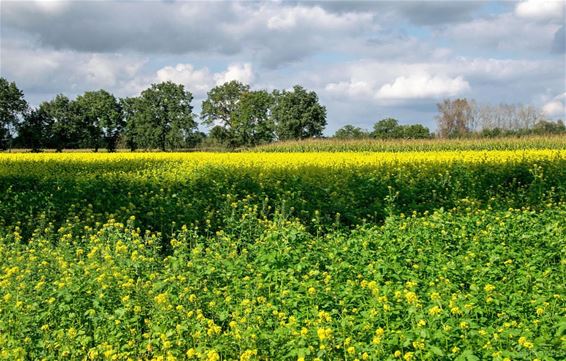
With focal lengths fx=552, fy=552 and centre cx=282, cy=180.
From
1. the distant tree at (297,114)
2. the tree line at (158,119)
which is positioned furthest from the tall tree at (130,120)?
the distant tree at (297,114)

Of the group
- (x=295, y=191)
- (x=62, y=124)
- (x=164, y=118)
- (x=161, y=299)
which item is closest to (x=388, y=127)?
(x=164, y=118)

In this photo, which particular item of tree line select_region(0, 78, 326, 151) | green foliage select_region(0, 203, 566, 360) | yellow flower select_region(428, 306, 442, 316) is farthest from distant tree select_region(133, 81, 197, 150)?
yellow flower select_region(428, 306, 442, 316)

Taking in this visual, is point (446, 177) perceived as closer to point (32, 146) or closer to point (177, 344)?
point (177, 344)

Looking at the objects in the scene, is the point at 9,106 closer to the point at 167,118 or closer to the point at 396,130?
the point at 167,118

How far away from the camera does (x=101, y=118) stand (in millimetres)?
81312

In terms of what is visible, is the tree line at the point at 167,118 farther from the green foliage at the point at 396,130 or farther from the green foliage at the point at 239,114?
the green foliage at the point at 396,130

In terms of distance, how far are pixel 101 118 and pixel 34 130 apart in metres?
9.92

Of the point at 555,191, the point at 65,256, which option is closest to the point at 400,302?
the point at 65,256

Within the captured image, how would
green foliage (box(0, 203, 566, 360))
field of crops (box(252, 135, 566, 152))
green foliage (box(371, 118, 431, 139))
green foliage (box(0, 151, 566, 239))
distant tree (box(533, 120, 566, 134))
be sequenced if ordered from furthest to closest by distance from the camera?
1. green foliage (box(371, 118, 431, 139))
2. distant tree (box(533, 120, 566, 134))
3. field of crops (box(252, 135, 566, 152))
4. green foliage (box(0, 151, 566, 239))
5. green foliage (box(0, 203, 566, 360))

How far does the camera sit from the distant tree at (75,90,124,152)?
8056cm

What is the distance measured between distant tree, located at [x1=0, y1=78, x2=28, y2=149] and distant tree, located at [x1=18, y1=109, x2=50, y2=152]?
108 centimetres

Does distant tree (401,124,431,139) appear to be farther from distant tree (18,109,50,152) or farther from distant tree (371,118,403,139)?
distant tree (18,109,50,152)

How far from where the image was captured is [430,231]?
8.90 m

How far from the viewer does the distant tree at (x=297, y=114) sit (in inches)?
3196
